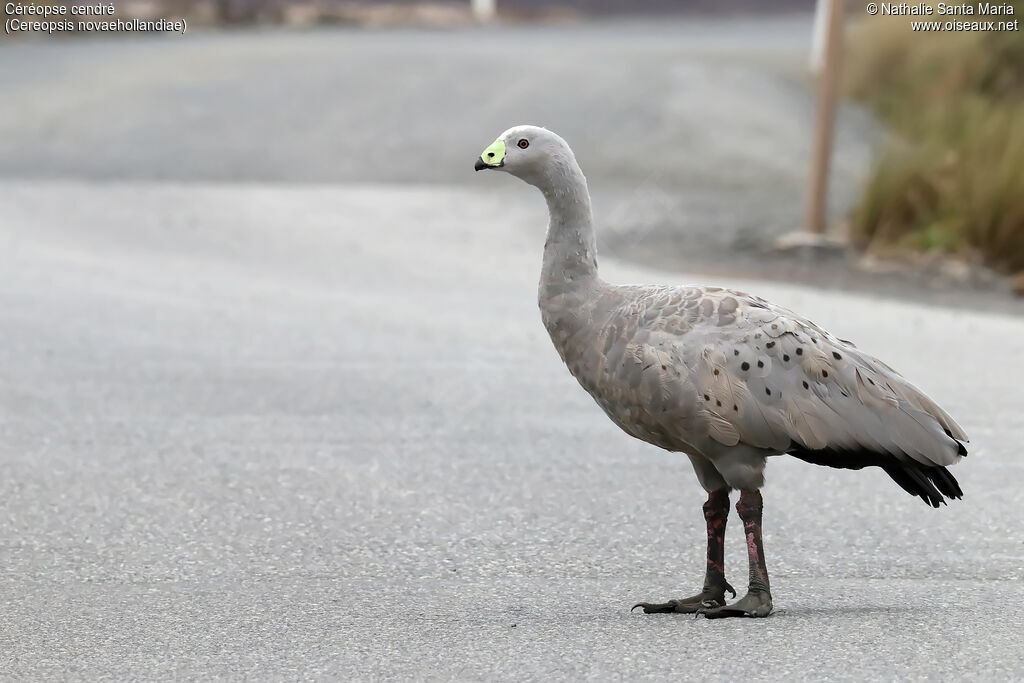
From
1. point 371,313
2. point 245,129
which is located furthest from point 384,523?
point 245,129

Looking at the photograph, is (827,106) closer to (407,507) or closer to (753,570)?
(407,507)

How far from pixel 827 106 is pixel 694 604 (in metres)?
9.37

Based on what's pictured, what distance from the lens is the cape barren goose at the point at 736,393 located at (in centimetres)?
457

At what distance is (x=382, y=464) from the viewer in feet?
22.6

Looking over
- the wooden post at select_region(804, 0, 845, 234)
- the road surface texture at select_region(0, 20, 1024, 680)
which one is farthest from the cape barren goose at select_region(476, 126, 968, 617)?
the wooden post at select_region(804, 0, 845, 234)

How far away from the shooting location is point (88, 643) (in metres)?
4.66

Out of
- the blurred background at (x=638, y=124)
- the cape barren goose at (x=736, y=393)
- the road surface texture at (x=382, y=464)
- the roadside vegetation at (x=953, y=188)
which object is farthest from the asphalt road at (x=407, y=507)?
the blurred background at (x=638, y=124)

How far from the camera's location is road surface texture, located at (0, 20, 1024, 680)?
4652 mm

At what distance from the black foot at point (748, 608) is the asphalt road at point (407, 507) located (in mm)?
48

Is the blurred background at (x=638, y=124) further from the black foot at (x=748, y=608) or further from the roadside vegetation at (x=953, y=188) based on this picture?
the black foot at (x=748, y=608)

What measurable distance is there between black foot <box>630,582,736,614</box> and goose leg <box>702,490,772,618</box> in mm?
52

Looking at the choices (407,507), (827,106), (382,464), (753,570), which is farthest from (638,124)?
(753,570)

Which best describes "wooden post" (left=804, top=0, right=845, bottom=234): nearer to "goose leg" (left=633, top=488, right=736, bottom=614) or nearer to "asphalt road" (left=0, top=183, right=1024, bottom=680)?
"asphalt road" (left=0, top=183, right=1024, bottom=680)

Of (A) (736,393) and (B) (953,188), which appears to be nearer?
(A) (736,393)
